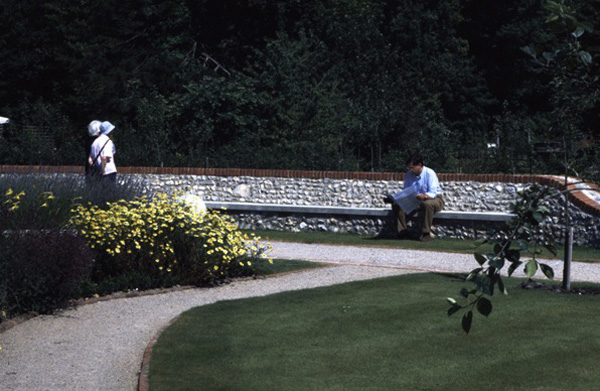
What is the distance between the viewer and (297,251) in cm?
1611

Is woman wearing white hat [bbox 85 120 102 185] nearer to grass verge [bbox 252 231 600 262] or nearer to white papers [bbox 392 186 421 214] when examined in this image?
grass verge [bbox 252 231 600 262]

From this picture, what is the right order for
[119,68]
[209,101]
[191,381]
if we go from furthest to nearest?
1. [119,68]
2. [209,101]
3. [191,381]

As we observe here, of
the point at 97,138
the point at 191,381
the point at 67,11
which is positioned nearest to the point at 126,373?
the point at 191,381

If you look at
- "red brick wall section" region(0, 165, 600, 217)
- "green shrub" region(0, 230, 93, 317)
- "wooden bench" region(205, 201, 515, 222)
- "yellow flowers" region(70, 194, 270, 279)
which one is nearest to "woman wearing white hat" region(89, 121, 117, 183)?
"red brick wall section" region(0, 165, 600, 217)

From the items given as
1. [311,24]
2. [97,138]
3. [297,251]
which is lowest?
[297,251]

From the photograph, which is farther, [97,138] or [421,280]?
[97,138]

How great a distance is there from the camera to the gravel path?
8.02 meters

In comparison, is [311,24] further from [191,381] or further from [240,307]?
[191,381]

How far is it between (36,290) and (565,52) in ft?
24.9

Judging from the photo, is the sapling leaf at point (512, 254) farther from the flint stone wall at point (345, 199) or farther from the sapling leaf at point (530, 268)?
the flint stone wall at point (345, 199)

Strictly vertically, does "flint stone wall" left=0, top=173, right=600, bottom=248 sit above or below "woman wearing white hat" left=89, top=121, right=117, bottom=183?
below

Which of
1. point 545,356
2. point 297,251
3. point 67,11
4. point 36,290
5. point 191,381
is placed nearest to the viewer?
point 191,381

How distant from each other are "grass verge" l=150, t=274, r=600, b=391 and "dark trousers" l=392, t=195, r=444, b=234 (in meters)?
6.11

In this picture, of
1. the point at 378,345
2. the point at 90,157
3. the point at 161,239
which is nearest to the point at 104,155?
the point at 90,157
